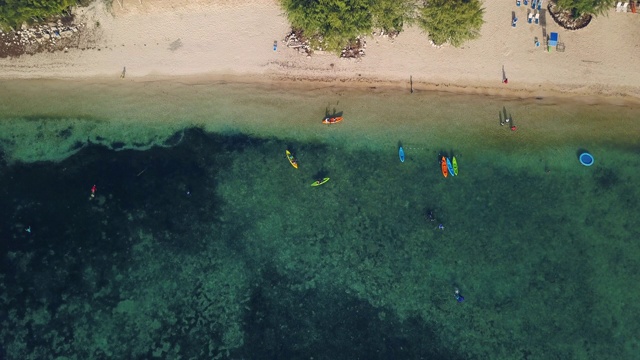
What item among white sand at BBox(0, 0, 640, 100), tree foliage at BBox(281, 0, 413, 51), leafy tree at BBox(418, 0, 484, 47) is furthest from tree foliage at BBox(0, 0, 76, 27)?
leafy tree at BBox(418, 0, 484, 47)

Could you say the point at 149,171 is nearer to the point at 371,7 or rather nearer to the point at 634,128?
the point at 371,7

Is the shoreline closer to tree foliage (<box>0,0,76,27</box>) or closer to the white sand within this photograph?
the white sand

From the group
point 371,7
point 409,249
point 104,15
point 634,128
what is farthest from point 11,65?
point 634,128

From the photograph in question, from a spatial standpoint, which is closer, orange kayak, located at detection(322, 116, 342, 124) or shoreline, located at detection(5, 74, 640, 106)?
orange kayak, located at detection(322, 116, 342, 124)

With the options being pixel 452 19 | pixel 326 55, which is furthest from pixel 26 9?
pixel 452 19

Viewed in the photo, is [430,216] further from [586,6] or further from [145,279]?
[145,279]
